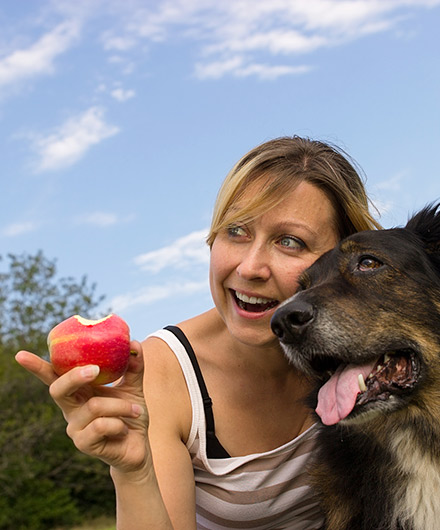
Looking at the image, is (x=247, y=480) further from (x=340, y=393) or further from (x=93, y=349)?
(x=93, y=349)

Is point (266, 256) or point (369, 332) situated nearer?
point (369, 332)

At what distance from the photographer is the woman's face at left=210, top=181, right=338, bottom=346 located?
385 centimetres

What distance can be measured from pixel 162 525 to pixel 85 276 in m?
28.0

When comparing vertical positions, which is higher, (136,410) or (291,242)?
(291,242)

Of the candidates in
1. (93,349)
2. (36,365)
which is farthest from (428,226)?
(36,365)

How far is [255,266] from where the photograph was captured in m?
3.78

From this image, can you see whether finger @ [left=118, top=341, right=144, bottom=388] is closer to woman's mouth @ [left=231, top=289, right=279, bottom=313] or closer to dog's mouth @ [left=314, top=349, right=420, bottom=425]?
dog's mouth @ [left=314, top=349, right=420, bottom=425]

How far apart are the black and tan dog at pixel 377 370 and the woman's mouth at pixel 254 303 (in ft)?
1.71

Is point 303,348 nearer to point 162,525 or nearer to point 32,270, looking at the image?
point 162,525

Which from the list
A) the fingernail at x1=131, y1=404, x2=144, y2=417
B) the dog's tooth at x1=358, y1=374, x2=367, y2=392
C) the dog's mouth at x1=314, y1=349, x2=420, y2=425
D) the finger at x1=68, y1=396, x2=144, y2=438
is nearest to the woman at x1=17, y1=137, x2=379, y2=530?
the dog's mouth at x1=314, y1=349, x2=420, y2=425

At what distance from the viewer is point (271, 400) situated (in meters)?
4.32

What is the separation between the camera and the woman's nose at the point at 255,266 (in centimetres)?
378

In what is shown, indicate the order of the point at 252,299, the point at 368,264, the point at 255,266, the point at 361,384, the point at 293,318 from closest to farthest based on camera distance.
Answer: the point at 361,384 < the point at 293,318 < the point at 368,264 < the point at 255,266 < the point at 252,299

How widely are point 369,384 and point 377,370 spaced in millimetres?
81
